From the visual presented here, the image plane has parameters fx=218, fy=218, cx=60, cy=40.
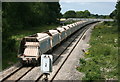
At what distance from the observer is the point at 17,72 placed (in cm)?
1881

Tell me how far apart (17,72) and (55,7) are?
249ft

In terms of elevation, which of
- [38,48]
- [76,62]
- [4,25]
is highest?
[4,25]

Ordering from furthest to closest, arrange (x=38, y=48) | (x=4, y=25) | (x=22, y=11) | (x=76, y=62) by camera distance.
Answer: (x=22, y=11) → (x=4, y=25) → (x=76, y=62) → (x=38, y=48)

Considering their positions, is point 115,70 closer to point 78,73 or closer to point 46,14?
point 78,73

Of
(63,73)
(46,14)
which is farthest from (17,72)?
(46,14)

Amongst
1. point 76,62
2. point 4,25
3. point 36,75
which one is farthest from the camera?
point 4,25

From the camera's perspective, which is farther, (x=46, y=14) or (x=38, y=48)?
(x=46, y=14)

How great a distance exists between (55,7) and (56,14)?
3042 mm

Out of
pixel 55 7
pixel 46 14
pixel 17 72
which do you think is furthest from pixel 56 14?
pixel 17 72

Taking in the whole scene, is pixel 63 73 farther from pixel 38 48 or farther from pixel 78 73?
pixel 38 48

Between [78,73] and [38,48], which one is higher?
[38,48]

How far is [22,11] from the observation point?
58.8 metres

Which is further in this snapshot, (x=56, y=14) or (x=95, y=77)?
(x=56, y=14)

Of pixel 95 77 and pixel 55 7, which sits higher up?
pixel 55 7
